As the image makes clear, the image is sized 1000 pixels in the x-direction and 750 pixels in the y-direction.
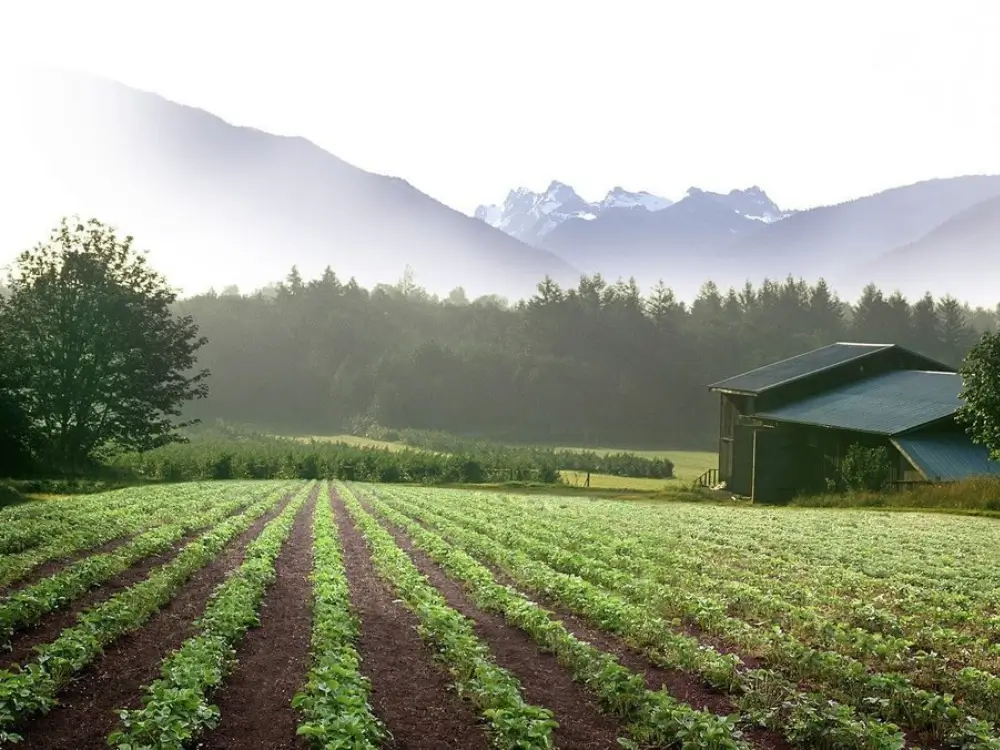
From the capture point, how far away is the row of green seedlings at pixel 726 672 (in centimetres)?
800

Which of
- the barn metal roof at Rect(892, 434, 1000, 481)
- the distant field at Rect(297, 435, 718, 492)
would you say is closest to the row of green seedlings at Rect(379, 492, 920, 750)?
the barn metal roof at Rect(892, 434, 1000, 481)

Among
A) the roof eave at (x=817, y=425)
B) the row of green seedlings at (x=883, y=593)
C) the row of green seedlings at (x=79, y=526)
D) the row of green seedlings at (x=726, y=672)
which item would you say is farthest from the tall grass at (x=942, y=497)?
the row of green seedlings at (x=79, y=526)

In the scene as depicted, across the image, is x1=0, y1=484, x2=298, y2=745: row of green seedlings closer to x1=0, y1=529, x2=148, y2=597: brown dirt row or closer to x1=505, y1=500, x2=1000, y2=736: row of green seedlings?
x1=0, y1=529, x2=148, y2=597: brown dirt row

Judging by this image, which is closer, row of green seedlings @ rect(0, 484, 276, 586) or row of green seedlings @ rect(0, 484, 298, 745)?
row of green seedlings @ rect(0, 484, 298, 745)

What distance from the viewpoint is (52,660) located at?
9.51 meters

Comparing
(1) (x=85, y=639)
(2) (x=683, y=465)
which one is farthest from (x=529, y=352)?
(1) (x=85, y=639)

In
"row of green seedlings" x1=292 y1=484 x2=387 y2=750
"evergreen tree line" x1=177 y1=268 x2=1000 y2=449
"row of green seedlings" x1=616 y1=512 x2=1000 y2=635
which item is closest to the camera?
"row of green seedlings" x1=292 y1=484 x2=387 y2=750

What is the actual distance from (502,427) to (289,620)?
103m

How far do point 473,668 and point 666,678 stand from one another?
93.7 inches

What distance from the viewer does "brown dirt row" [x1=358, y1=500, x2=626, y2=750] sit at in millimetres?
8539

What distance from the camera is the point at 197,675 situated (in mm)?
9023

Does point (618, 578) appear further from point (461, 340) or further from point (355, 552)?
point (461, 340)

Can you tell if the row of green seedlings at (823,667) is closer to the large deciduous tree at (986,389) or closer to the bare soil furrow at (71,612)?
the bare soil furrow at (71,612)

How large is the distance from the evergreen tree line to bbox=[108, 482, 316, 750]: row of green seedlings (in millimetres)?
93412
